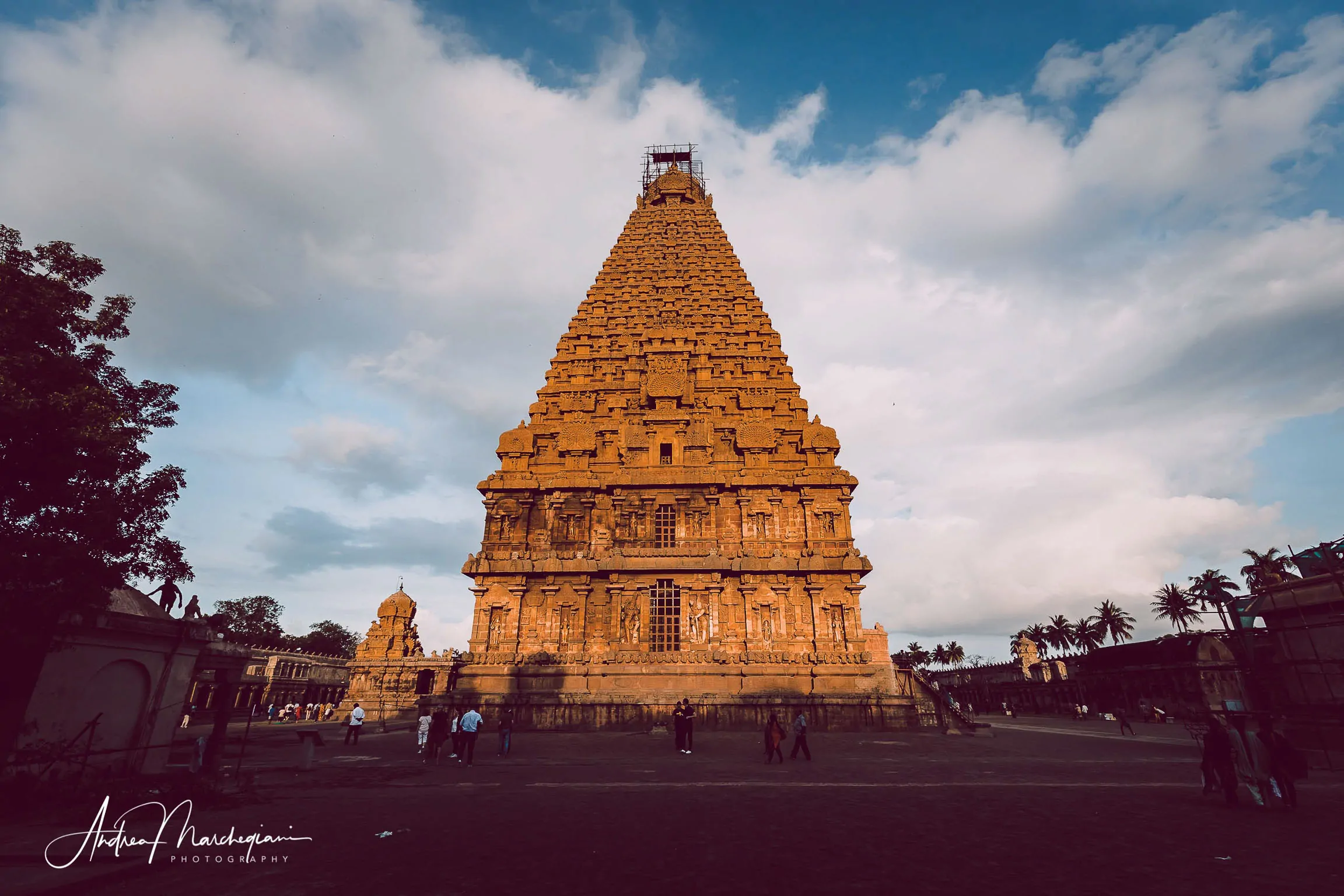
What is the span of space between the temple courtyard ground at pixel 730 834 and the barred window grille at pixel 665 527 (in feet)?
50.6

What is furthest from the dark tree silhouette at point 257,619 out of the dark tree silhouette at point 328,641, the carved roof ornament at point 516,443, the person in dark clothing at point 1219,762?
the person in dark clothing at point 1219,762

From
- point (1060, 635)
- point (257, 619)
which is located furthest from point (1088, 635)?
point (257, 619)

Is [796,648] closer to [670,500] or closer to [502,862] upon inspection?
[670,500]

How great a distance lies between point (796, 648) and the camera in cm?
2777

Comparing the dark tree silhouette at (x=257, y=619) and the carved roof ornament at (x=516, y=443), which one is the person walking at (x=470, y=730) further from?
the dark tree silhouette at (x=257, y=619)

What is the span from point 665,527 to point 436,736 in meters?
15.5

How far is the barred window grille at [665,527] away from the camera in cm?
3014

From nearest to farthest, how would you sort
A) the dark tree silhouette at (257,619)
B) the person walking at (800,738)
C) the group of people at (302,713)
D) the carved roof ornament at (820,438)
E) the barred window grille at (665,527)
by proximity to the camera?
the person walking at (800,738), the barred window grille at (665,527), the carved roof ornament at (820,438), the group of people at (302,713), the dark tree silhouette at (257,619)

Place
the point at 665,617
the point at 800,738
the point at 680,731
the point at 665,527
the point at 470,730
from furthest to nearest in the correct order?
the point at 665,527, the point at 665,617, the point at 680,731, the point at 800,738, the point at 470,730

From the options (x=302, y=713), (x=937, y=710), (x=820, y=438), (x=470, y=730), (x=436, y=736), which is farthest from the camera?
(x=302, y=713)

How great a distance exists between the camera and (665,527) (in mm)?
30531

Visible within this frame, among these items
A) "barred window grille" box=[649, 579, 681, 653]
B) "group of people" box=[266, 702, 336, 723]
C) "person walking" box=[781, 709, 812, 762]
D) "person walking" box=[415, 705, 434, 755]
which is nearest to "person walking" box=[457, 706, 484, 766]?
"person walking" box=[415, 705, 434, 755]

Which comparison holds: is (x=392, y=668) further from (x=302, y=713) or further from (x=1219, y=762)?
(x=1219, y=762)

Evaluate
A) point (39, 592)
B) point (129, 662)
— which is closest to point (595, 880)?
point (39, 592)
